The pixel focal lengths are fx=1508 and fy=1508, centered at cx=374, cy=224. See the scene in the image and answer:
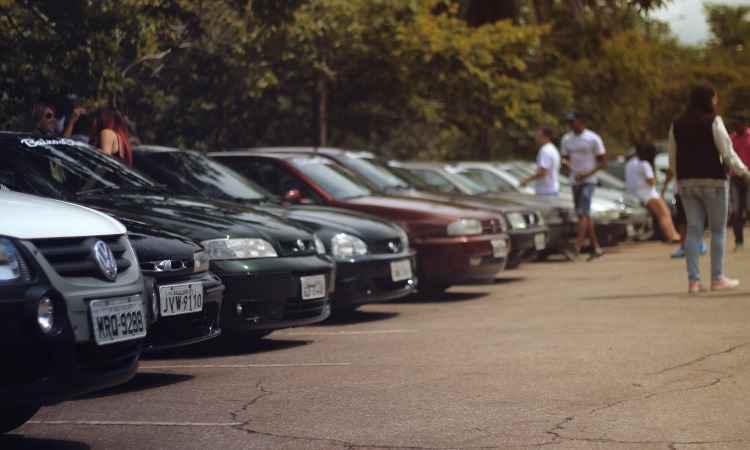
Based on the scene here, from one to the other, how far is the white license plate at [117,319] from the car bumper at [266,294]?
116 inches

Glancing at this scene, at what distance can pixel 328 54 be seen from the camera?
24766 millimetres

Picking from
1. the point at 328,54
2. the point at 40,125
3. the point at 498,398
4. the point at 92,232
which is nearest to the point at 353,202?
the point at 40,125

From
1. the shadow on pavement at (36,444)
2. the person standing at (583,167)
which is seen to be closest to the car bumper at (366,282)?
the shadow on pavement at (36,444)

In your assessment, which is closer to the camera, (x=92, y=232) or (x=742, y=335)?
(x=92, y=232)

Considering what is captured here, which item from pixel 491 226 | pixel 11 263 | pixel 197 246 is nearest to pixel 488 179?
pixel 491 226

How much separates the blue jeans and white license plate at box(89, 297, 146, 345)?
305 inches

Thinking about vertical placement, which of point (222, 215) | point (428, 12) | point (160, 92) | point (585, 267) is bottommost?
point (585, 267)

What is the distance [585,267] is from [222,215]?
942 cm

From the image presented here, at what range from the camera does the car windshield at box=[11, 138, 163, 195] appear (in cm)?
901

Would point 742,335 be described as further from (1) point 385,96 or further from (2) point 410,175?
(1) point 385,96

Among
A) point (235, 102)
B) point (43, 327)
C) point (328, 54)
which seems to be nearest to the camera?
point (43, 327)

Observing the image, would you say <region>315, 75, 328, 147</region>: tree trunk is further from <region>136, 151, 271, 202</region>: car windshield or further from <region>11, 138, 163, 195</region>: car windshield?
<region>11, 138, 163, 195</region>: car windshield

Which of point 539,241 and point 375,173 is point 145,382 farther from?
point 539,241

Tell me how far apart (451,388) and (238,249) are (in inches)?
89.1
